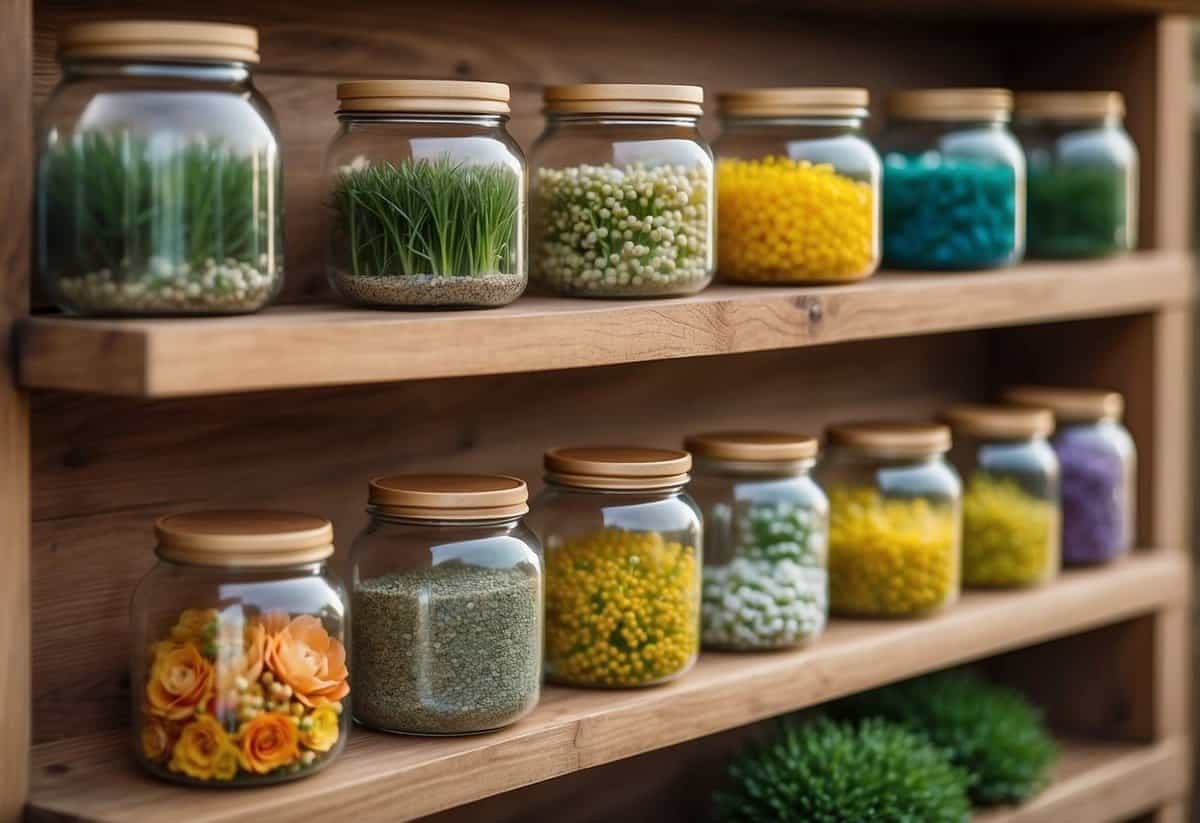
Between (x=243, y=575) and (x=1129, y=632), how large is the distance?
1.29 meters

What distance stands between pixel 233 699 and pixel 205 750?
45 mm

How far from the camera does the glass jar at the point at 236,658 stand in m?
1.12

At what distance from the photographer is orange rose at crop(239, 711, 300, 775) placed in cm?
112

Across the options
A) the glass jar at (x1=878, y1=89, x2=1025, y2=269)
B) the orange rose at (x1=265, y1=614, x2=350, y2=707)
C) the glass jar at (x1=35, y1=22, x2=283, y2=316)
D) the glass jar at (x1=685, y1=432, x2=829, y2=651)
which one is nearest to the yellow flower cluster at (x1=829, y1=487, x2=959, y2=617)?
the glass jar at (x1=685, y1=432, x2=829, y2=651)

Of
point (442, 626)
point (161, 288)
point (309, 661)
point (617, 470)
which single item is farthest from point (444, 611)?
point (161, 288)

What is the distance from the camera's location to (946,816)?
160 centimetres

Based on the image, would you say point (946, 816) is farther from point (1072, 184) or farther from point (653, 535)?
point (1072, 184)

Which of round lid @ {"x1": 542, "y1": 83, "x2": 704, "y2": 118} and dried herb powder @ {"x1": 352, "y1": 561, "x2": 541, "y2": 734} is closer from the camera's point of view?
dried herb powder @ {"x1": 352, "y1": 561, "x2": 541, "y2": 734}

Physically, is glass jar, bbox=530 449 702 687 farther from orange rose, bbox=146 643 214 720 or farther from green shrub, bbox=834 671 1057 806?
green shrub, bbox=834 671 1057 806

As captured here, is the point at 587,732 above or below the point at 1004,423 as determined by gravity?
below

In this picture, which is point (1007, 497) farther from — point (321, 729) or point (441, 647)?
point (321, 729)

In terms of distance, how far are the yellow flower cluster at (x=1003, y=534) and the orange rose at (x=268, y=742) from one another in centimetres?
91

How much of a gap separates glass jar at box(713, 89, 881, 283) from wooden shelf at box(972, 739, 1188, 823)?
67cm

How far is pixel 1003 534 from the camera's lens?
1.78m
